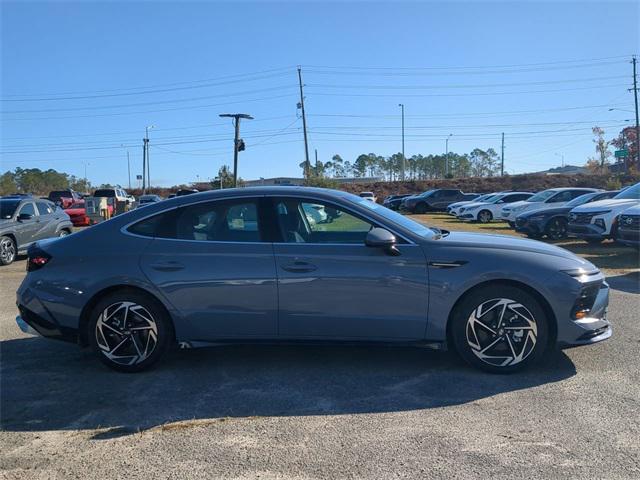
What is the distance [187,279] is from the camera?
15.0 feet

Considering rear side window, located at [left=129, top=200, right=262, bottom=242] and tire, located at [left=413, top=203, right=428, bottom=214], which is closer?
rear side window, located at [left=129, top=200, right=262, bottom=242]

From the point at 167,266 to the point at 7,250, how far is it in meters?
9.84

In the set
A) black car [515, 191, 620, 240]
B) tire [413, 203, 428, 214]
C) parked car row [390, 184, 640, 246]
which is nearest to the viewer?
parked car row [390, 184, 640, 246]

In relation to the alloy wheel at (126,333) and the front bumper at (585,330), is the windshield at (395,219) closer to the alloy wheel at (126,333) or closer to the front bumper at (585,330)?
the front bumper at (585,330)

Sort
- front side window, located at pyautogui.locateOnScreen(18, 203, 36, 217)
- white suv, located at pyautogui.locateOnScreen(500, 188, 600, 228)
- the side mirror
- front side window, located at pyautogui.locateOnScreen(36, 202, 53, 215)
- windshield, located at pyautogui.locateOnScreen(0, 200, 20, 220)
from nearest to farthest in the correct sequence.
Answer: the side mirror < windshield, located at pyautogui.locateOnScreen(0, 200, 20, 220) < front side window, located at pyautogui.locateOnScreen(18, 203, 36, 217) < front side window, located at pyautogui.locateOnScreen(36, 202, 53, 215) < white suv, located at pyautogui.locateOnScreen(500, 188, 600, 228)

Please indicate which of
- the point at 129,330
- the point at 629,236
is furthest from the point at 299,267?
the point at 629,236

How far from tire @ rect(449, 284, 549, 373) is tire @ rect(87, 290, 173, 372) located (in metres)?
2.48

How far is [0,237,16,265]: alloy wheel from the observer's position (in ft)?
40.5

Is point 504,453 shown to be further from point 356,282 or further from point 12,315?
point 12,315

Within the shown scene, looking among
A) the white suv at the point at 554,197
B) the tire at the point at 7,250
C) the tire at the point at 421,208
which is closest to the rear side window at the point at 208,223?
the tire at the point at 7,250

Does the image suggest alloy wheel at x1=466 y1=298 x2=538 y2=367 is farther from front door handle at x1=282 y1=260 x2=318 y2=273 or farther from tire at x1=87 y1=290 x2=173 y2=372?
tire at x1=87 y1=290 x2=173 y2=372

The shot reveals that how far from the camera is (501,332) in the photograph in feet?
14.5

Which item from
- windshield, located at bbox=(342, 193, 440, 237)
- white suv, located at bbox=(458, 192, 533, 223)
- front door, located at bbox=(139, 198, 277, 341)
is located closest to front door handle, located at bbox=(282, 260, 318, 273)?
front door, located at bbox=(139, 198, 277, 341)

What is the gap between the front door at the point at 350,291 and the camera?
4.43 meters
